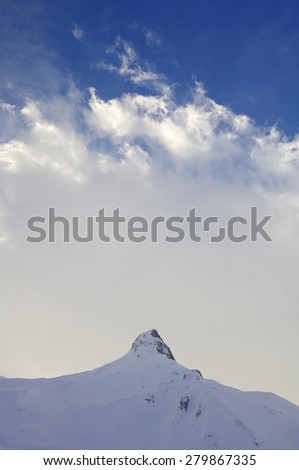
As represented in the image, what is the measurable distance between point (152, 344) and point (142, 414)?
153 feet

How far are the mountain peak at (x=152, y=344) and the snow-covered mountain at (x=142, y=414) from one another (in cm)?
1919

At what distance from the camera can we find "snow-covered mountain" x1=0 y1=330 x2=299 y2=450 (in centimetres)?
8644

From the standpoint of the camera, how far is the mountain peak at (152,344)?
14050cm

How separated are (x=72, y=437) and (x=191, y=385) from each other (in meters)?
33.0

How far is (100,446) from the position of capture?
280ft

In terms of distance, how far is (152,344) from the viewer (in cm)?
14200

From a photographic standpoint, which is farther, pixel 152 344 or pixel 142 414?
pixel 152 344

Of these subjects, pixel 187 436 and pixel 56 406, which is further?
pixel 56 406

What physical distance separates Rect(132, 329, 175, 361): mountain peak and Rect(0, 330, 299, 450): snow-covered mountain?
19.2m
